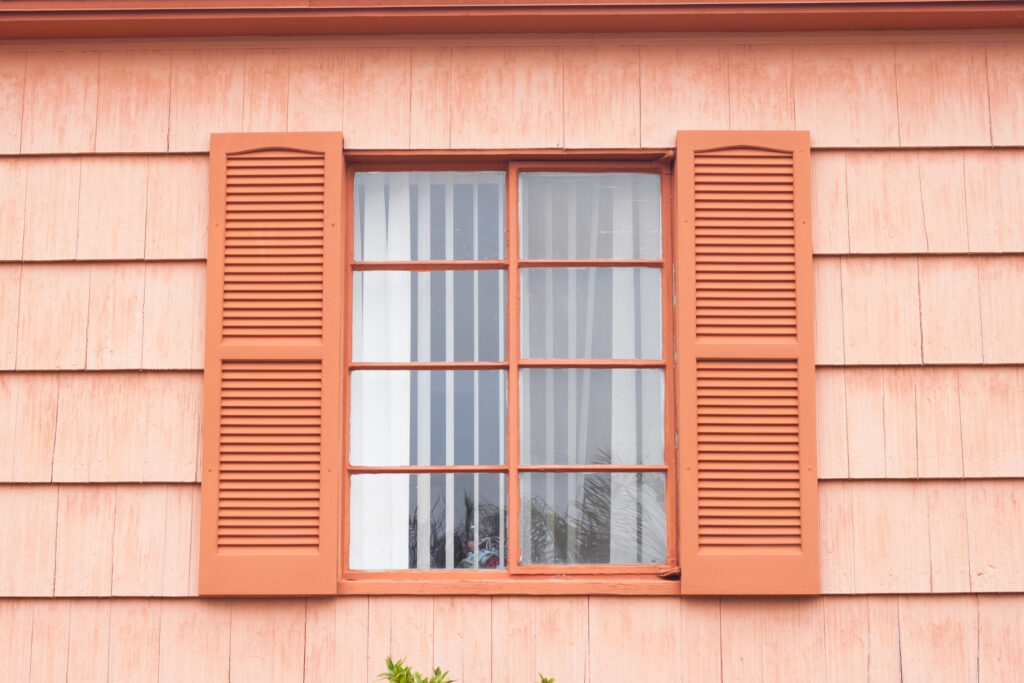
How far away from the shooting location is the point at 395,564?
3381mm

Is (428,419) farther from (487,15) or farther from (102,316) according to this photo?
(487,15)

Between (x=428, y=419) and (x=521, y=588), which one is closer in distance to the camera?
(x=521, y=588)

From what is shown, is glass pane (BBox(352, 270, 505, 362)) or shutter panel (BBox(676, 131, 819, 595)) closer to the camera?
shutter panel (BBox(676, 131, 819, 595))

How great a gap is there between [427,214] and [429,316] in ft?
1.18

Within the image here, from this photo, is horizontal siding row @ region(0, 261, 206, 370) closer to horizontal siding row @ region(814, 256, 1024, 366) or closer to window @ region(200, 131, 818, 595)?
window @ region(200, 131, 818, 595)

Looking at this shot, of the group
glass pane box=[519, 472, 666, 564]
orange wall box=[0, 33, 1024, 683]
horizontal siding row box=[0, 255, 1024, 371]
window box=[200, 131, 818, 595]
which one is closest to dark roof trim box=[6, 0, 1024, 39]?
orange wall box=[0, 33, 1024, 683]

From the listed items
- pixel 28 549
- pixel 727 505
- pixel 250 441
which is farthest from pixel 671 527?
pixel 28 549

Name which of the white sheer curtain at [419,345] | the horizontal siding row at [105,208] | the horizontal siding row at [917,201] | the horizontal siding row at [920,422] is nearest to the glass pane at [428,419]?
the white sheer curtain at [419,345]

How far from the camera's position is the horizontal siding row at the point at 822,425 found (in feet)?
10.8

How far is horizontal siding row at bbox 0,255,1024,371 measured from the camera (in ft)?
10.9

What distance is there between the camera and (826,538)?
327 centimetres

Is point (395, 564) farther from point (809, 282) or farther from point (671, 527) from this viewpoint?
point (809, 282)

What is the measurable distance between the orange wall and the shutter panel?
93 millimetres

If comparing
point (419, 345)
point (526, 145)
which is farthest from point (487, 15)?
point (419, 345)
